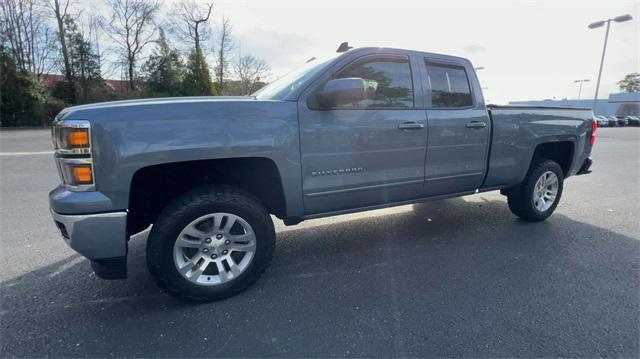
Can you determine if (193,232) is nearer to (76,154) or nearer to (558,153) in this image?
(76,154)

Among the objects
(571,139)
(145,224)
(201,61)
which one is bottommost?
(145,224)

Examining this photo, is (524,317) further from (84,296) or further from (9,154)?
(9,154)

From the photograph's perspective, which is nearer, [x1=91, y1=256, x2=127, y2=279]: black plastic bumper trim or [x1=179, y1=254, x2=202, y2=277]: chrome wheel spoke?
[x1=91, y1=256, x2=127, y2=279]: black plastic bumper trim

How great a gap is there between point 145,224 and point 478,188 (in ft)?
11.6

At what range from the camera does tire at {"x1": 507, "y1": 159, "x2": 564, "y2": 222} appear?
4.13m

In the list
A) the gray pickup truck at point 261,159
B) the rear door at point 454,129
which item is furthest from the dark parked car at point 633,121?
the rear door at point 454,129

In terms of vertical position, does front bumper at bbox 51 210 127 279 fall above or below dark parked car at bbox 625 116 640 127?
below

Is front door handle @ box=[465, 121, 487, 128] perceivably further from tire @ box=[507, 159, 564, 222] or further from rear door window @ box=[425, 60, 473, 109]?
tire @ box=[507, 159, 564, 222]

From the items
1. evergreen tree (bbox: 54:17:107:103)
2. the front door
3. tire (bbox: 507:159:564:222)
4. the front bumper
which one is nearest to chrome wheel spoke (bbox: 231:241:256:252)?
the front door

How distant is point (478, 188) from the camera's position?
3.85 meters

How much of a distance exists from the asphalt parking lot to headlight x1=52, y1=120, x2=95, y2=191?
1.00 meters

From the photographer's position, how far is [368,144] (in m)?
2.96

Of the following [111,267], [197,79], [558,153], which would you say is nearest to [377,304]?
[111,267]

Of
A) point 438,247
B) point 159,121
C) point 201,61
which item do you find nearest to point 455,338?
point 438,247
